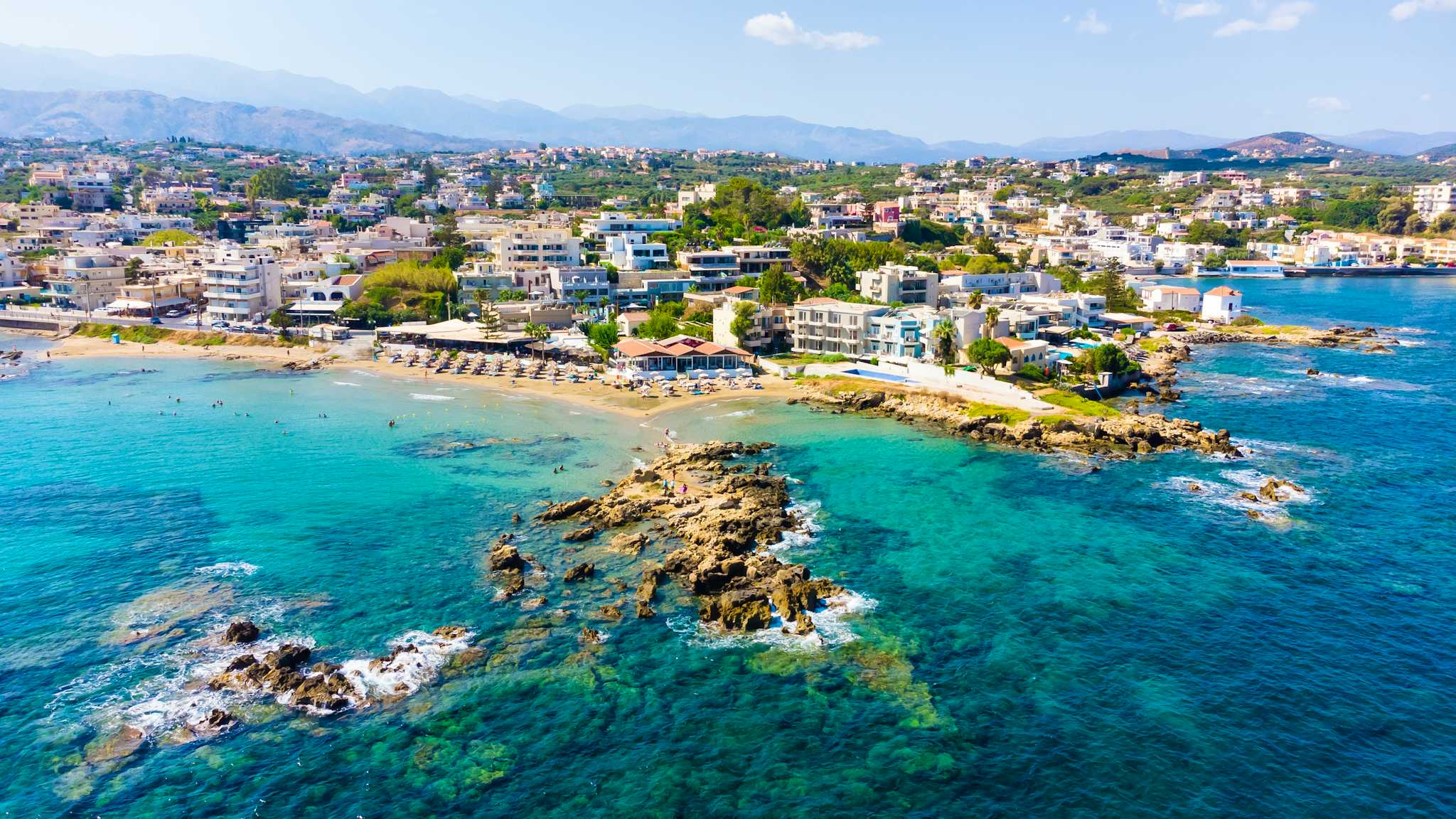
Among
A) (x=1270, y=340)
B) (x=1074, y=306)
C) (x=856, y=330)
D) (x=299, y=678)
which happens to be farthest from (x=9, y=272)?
(x=1270, y=340)

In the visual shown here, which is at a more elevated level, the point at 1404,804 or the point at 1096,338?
the point at 1096,338

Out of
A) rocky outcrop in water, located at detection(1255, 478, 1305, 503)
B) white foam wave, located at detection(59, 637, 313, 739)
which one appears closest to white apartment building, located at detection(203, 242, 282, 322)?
white foam wave, located at detection(59, 637, 313, 739)

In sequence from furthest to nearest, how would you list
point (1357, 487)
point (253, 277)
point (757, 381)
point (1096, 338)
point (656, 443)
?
point (253, 277), point (1096, 338), point (757, 381), point (656, 443), point (1357, 487)

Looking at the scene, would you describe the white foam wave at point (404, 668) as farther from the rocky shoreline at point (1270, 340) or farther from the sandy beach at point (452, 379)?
the rocky shoreline at point (1270, 340)

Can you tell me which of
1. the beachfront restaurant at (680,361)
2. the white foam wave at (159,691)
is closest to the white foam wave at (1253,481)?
the beachfront restaurant at (680,361)

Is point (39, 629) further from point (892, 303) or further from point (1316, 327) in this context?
point (1316, 327)

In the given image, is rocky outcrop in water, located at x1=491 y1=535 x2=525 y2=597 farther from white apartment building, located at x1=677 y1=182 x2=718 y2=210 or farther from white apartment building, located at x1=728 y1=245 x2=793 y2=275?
white apartment building, located at x1=677 y1=182 x2=718 y2=210

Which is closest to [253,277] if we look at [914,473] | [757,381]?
[757,381]
